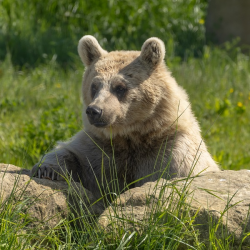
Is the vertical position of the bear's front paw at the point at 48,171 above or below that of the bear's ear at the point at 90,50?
below

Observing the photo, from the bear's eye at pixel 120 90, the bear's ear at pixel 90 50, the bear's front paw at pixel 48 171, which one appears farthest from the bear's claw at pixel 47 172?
the bear's ear at pixel 90 50

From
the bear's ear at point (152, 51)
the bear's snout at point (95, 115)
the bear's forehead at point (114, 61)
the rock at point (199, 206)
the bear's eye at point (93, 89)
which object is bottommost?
the rock at point (199, 206)

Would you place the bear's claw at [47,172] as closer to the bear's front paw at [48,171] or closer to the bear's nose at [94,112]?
the bear's front paw at [48,171]

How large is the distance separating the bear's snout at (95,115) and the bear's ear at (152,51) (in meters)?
0.90

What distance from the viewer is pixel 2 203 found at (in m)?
3.28

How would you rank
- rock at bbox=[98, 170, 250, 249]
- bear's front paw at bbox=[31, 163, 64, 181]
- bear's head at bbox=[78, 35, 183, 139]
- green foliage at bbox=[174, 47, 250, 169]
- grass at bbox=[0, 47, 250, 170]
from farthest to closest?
green foliage at bbox=[174, 47, 250, 169]
grass at bbox=[0, 47, 250, 170]
bear's head at bbox=[78, 35, 183, 139]
bear's front paw at bbox=[31, 163, 64, 181]
rock at bbox=[98, 170, 250, 249]

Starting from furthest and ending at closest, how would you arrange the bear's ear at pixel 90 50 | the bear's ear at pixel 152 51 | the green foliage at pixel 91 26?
the green foliage at pixel 91 26, the bear's ear at pixel 90 50, the bear's ear at pixel 152 51

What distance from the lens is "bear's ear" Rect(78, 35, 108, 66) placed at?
4.87m

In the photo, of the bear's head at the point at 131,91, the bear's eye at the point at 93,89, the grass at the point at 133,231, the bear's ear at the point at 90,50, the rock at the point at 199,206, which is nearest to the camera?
the grass at the point at 133,231

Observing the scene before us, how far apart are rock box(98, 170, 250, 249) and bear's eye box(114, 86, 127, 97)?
1143 millimetres

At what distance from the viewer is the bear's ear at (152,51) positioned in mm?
4637

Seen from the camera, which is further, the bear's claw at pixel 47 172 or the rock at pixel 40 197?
the bear's claw at pixel 47 172

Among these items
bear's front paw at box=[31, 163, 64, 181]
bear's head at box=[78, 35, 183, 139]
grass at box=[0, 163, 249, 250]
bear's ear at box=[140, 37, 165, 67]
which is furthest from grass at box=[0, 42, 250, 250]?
bear's ear at box=[140, 37, 165, 67]

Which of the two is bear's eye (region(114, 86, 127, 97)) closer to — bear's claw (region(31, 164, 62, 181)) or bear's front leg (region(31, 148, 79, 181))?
bear's front leg (region(31, 148, 79, 181))
